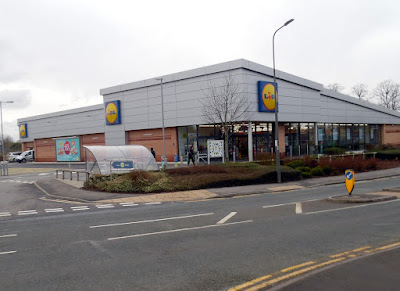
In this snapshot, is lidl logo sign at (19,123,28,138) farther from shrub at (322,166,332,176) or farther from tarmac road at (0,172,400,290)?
tarmac road at (0,172,400,290)

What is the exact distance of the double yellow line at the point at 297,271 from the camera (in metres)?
5.16

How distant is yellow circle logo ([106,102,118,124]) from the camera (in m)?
44.2

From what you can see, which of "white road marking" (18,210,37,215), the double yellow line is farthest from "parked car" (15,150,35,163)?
the double yellow line

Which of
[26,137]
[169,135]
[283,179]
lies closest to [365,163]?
[283,179]

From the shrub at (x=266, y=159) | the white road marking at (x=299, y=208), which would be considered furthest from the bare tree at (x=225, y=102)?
the white road marking at (x=299, y=208)

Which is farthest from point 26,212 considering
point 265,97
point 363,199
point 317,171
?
point 265,97

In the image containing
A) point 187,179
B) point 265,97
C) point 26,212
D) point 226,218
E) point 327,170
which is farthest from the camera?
point 265,97

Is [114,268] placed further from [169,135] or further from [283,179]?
[169,135]

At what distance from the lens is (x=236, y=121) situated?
32.4 m

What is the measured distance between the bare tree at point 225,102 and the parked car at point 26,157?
140ft

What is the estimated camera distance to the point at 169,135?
39.8 meters

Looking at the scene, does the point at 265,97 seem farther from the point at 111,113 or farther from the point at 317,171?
the point at 111,113

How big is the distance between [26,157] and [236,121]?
46.9 m

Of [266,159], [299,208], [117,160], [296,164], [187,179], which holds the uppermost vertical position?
[117,160]
